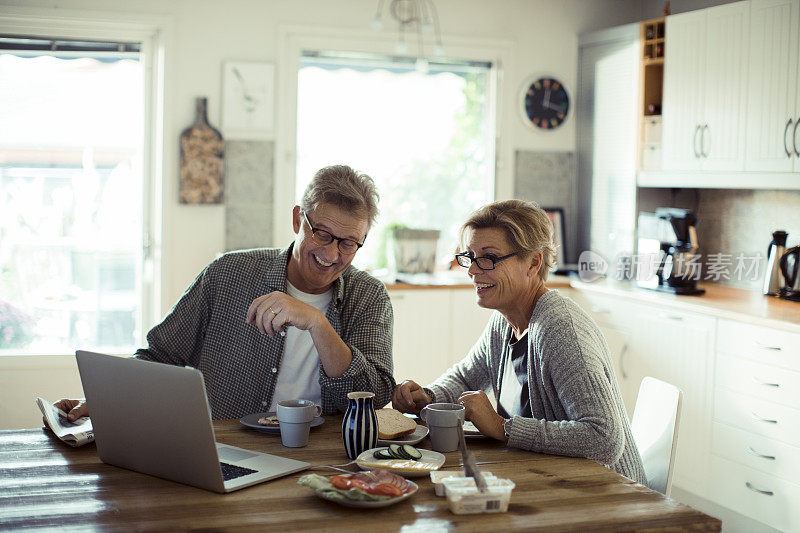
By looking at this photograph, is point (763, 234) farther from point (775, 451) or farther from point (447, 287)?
point (447, 287)

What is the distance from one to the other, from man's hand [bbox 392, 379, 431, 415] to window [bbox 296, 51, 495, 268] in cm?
271

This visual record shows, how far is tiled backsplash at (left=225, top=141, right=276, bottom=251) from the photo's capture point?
176 inches

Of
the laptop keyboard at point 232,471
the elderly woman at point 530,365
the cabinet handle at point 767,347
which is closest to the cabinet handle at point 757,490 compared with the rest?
the cabinet handle at point 767,347

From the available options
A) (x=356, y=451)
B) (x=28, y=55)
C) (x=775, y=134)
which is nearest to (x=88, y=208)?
(x=28, y=55)

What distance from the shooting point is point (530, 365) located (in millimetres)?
2045

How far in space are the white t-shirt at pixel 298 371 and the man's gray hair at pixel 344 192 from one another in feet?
1.24

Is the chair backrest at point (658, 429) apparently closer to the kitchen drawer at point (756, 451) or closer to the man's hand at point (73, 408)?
the kitchen drawer at point (756, 451)

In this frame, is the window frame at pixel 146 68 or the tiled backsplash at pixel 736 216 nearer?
the tiled backsplash at pixel 736 216

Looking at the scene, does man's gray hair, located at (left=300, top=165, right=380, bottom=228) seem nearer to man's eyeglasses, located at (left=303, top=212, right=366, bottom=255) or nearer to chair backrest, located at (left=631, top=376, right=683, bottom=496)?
man's eyeglasses, located at (left=303, top=212, right=366, bottom=255)

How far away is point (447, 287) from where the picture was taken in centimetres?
444

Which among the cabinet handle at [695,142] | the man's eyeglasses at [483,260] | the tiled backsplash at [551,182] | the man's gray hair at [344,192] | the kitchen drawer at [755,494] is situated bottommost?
the kitchen drawer at [755,494]

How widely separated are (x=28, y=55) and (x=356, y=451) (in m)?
3.45

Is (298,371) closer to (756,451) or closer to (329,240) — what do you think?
(329,240)

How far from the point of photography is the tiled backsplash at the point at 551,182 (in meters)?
5.01
